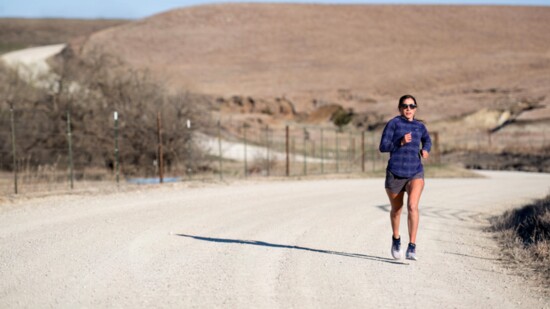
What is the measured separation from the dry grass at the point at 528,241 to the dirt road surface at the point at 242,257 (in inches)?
9.8

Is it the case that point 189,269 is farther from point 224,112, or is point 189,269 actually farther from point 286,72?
point 286,72

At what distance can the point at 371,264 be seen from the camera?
9.98 meters

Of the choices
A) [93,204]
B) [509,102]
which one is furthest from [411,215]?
[509,102]

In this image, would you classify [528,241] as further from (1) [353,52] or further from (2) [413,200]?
(1) [353,52]

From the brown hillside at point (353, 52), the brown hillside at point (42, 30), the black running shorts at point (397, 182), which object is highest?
the brown hillside at point (42, 30)

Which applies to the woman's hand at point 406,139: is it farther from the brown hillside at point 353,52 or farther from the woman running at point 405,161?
the brown hillside at point 353,52

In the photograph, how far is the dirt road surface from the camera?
7.89 meters

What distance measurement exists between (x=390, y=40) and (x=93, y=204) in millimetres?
88423

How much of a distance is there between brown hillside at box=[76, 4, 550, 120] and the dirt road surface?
150ft

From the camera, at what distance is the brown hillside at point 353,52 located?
77.6 meters

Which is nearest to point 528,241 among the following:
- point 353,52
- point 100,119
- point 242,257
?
point 242,257

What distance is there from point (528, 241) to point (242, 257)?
15.0ft

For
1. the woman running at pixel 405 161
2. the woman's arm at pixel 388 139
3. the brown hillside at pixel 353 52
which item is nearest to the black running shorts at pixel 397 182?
the woman running at pixel 405 161

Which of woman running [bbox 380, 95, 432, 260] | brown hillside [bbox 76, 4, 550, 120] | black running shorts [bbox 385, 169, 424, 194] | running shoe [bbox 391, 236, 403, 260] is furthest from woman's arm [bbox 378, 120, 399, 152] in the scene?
brown hillside [bbox 76, 4, 550, 120]
